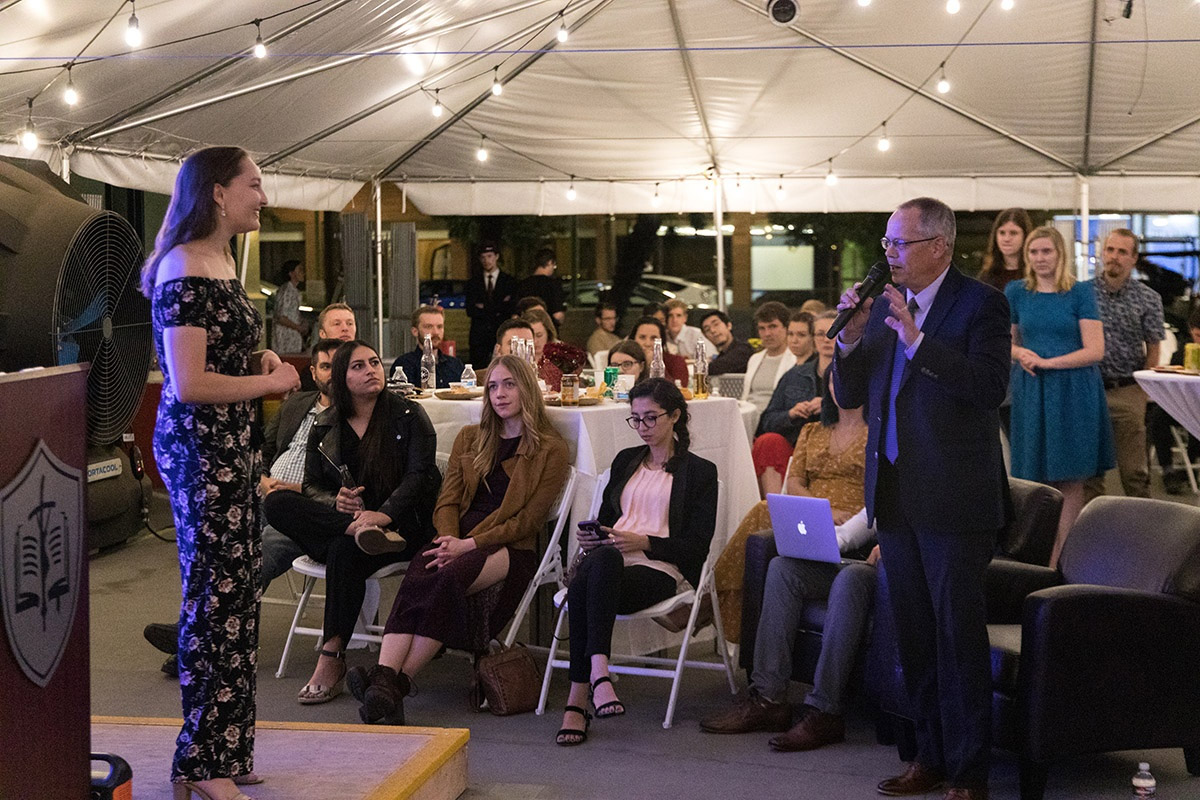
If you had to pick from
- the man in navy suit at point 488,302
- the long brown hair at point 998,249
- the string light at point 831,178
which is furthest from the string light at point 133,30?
the string light at point 831,178

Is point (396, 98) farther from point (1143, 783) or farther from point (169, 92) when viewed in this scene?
point (1143, 783)

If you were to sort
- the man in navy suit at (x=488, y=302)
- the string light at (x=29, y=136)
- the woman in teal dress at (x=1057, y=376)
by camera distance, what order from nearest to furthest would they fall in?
the woman in teal dress at (x=1057, y=376)
the string light at (x=29, y=136)
the man in navy suit at (x=488, y=302)

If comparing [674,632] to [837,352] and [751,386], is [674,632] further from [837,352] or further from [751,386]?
[751,386]

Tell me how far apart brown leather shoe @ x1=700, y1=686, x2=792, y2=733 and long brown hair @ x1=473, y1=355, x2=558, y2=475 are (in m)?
1.25

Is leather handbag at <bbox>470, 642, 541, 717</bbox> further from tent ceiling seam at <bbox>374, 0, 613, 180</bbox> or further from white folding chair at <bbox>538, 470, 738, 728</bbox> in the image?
tent ceiling seam at <bbox>374, 0, 613, 180</bbox>

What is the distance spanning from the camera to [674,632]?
17.1ft

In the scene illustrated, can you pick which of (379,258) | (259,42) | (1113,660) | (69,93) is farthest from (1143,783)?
(379,258)

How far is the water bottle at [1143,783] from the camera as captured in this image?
370cm

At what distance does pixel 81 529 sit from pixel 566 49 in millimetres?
8087

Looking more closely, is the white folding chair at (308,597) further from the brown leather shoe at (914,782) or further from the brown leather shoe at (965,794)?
the brown leather shoe at (965,794)

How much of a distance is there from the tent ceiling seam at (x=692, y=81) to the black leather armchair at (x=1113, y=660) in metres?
6.47

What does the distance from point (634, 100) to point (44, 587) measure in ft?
29.6

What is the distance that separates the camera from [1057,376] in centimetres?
608

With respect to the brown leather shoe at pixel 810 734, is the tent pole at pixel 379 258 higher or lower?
higher
